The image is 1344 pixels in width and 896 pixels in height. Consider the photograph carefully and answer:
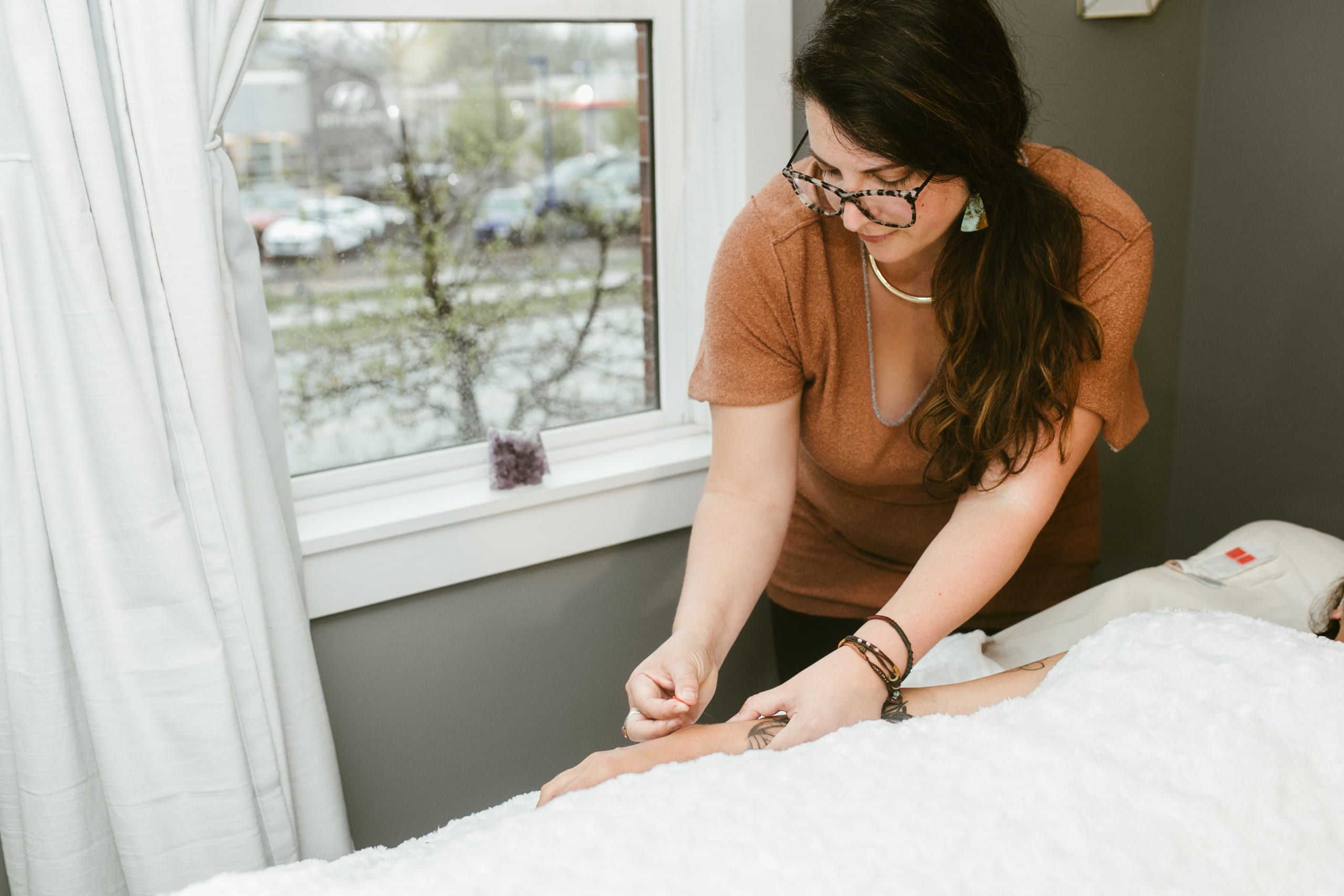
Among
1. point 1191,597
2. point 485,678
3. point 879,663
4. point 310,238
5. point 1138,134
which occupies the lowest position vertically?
point 485,678

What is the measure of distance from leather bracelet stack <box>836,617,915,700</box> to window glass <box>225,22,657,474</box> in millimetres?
956

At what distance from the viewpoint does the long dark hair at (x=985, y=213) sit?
1.01 metres

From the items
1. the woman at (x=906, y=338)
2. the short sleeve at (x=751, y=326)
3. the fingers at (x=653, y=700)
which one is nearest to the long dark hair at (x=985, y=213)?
the woman at (x=906, y=338)

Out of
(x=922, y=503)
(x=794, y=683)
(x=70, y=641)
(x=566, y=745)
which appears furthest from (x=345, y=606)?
(x=922, y=503)

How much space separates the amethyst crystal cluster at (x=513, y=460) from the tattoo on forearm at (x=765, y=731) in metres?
0.72

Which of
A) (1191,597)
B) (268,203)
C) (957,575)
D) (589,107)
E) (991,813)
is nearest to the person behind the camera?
(991,813)

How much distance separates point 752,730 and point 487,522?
0.69 meters

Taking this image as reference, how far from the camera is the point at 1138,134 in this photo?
6.77 feet

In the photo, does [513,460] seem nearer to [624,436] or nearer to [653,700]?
[624,436]

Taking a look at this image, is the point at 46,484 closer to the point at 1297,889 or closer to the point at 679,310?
the point at 679,310

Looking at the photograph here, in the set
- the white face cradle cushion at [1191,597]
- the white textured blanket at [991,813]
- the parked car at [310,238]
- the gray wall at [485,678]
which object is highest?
the parked car at [310,238]

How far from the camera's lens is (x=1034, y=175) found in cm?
118

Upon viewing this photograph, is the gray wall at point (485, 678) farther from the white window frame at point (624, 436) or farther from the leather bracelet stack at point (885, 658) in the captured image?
the leather bracelet stack at point (885, 658)

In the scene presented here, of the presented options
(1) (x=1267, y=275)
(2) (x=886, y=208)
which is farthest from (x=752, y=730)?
(1) (x=1267, y=275)
